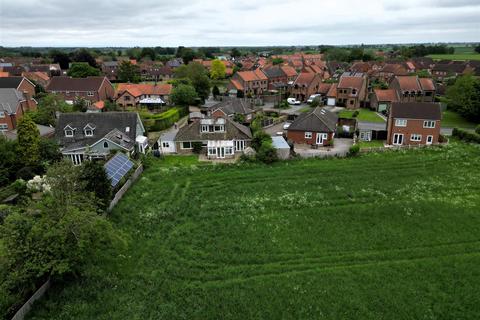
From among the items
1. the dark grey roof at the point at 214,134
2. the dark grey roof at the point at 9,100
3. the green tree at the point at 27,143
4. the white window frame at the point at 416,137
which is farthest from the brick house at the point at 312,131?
the dark grey roof at the point at 9,100

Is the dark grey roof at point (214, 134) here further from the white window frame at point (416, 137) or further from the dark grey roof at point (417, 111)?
the white window frame at point (416, 137)

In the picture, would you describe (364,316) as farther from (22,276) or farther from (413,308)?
(22,276)

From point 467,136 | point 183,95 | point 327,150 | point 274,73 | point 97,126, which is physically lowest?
point 327,150

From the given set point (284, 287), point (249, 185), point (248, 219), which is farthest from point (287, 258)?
point (249, 185)

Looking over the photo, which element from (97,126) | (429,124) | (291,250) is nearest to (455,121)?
(429,124)

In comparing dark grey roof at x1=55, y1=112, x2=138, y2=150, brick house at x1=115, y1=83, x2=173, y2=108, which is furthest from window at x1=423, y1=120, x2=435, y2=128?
brick house at x1=115, y1=83, x2=173, y2=108

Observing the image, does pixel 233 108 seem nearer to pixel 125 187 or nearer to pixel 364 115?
pixel 364 115
